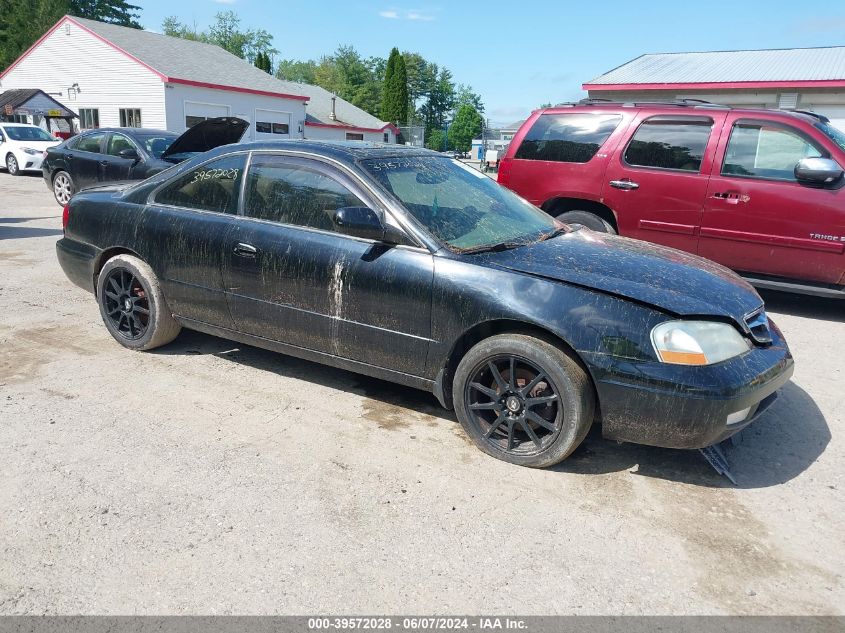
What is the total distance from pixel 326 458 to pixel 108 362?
218cm

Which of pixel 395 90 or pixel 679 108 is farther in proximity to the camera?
pixel 395 90

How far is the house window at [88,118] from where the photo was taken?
29.6 meters

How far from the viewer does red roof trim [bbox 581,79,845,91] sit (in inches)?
742

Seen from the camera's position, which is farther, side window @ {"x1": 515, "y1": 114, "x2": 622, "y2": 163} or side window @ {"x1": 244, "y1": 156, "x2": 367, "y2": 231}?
side window @ {"x1": 515, "y1": 114, "x2": 622, "y2": 163}

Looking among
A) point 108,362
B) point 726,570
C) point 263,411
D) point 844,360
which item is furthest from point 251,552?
point 844,360

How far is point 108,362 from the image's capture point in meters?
4.63

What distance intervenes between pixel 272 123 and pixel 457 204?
1224 inches

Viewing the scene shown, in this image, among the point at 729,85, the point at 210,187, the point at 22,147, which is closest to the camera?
the point at 210,187

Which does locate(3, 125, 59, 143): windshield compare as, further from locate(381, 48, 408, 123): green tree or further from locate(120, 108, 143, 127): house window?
locate(381, 48, 408, 123): green tree

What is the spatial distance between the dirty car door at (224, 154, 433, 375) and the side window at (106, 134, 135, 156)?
8.19 metres

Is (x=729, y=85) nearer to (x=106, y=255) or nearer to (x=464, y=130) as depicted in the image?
(x=106, y=255)

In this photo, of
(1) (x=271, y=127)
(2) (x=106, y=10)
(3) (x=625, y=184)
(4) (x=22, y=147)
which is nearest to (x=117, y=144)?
(3) (x=625, y=184)

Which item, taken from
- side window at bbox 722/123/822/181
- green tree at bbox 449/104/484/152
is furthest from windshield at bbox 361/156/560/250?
green tree at bbox 449/104/484/152

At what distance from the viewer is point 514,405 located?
3.33m
